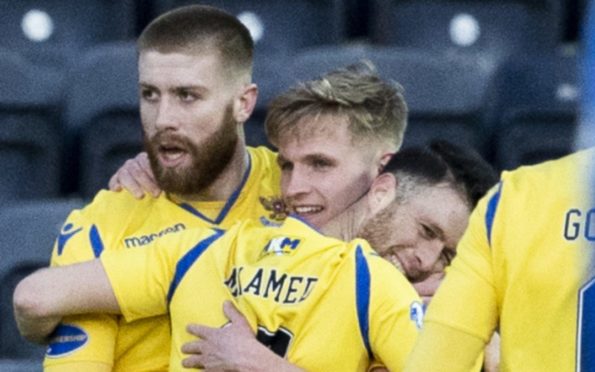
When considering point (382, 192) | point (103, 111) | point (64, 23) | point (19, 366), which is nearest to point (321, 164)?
point (382, 192)

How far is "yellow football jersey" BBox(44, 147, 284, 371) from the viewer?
4008 mm

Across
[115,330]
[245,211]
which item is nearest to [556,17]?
[245,211]

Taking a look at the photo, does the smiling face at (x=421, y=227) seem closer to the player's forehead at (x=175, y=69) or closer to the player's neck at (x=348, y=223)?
the player's neck at (x=348, y=223)

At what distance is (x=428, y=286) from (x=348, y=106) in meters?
0.43

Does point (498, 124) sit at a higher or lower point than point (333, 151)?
lower

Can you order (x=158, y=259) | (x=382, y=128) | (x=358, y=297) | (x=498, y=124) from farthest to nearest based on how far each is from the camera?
(x=498, y=124) < (x=382, y=128) < (x=158, y=259) < (x=358, y=297)

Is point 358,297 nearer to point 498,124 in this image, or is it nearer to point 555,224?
point 555,224

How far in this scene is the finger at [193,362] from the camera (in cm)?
362

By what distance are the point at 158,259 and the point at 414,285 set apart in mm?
530

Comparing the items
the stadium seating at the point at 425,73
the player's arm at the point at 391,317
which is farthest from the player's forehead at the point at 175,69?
the stadium seating at the point at 425,73

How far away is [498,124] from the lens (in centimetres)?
578

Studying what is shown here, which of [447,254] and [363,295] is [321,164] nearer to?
[447,254]

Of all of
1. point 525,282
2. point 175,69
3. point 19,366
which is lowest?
point 19,366

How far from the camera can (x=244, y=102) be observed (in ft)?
14.4
